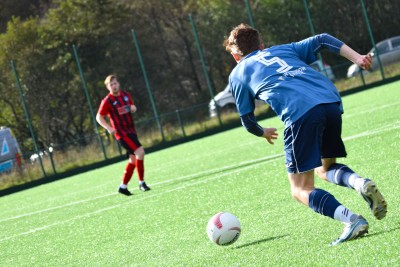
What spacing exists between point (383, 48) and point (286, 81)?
23.7m

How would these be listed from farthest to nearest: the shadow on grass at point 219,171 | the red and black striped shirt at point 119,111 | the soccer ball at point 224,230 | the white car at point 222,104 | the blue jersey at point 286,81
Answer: the white car at point 222,104 → the red and black striped shirt at point 119,111 → the shadow on grass at point 219,171 → the soccer ball at point 224,230 → the blue jersey at point 286,81

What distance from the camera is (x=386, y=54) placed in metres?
28.0

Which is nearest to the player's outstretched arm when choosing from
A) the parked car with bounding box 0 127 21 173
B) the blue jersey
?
the blue jersey

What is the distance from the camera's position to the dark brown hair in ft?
19.4

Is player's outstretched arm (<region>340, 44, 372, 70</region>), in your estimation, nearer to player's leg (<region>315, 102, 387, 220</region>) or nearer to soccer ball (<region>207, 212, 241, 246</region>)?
player's leg (<region>315, 102, 387, 220</region>)

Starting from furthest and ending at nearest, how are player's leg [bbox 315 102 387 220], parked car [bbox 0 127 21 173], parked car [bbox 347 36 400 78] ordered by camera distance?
parked car [bbox 0 127 21 173] → parked car [bbox 347 36 400 78] → player's leg [bbox 315 102 387 220]

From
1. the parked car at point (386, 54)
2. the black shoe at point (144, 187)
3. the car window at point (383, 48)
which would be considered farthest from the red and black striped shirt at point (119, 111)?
the car window at point (383, 48)

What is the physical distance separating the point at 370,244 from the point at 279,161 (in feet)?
22.1

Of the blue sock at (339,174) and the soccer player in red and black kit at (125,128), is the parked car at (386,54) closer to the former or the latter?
the soccer player in red and black kit at (125,128)

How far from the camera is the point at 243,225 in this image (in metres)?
7.36

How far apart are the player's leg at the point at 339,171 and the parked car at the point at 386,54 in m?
21.8

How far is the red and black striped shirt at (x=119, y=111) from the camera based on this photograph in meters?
13.1

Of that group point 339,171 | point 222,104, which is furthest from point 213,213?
point 222,104

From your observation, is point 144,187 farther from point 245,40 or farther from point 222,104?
point 222,104
